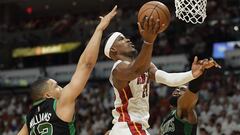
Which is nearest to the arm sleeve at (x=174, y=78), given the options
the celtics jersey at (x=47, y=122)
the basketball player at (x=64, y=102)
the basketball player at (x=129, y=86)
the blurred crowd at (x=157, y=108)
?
the basketball player at (x=129, y=86)

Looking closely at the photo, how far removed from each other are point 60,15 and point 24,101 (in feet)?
33.3

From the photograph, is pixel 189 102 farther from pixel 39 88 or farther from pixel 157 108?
pixel 157 108

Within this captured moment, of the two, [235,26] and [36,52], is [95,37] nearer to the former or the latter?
[235,26]

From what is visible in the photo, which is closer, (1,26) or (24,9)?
(1,26)

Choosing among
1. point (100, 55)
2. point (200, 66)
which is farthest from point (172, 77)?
point (100, 55)

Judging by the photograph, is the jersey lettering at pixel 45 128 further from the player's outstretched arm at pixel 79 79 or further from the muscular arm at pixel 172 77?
the muscular arm at pixel 172 77

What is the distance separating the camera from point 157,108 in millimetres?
12117

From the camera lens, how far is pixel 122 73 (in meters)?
4.57

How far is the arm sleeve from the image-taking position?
4.68m

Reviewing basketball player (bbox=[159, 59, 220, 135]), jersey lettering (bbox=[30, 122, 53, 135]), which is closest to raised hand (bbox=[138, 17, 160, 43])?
jersey lettering (bbox=[30, 122, 53, 135])

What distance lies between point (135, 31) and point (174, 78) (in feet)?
41.2

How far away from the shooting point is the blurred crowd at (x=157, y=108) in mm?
10547

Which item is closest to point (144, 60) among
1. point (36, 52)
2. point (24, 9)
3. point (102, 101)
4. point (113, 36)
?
point (113, 36)

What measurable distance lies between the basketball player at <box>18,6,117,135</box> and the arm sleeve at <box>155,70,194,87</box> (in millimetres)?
899
